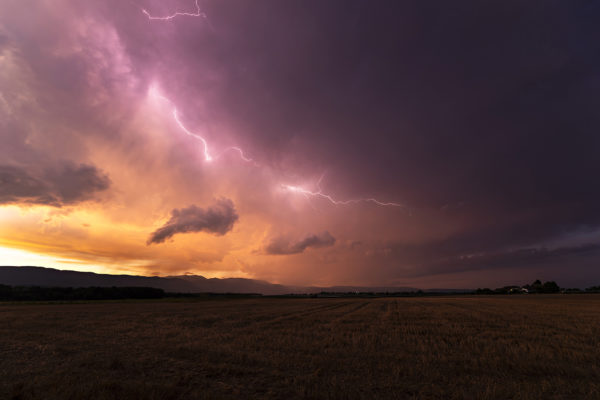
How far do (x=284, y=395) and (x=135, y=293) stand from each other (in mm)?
127217

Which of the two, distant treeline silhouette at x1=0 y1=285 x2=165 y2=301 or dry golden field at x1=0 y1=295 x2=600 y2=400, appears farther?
distant treeline silhouette at x1=0 y1=285 x2=165 y2=301

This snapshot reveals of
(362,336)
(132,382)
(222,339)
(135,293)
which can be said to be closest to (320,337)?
(362,336)

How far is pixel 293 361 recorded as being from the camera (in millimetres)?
10789

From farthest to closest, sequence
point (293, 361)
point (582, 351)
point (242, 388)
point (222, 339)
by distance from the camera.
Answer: point (222, 339), point (582, 351), point (293, 361), point (242, 388)

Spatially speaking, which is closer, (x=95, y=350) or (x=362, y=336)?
(x=95, y=350)

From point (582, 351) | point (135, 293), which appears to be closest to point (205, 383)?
point (582, 351)

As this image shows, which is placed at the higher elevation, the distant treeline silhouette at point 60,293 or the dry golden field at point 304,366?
the distant treeline silhouette at point 60,293

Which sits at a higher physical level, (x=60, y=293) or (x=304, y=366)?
(x=60, y=293)

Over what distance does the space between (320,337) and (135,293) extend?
120 meters

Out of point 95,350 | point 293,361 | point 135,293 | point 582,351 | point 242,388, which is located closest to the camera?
point 242,388

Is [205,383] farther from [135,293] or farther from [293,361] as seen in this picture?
[135,293]

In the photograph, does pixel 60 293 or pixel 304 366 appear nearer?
pixel 304 366

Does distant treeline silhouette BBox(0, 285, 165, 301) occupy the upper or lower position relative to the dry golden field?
→ upper

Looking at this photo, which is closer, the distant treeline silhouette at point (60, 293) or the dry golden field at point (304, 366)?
the dry golden field at point (304, 366)
